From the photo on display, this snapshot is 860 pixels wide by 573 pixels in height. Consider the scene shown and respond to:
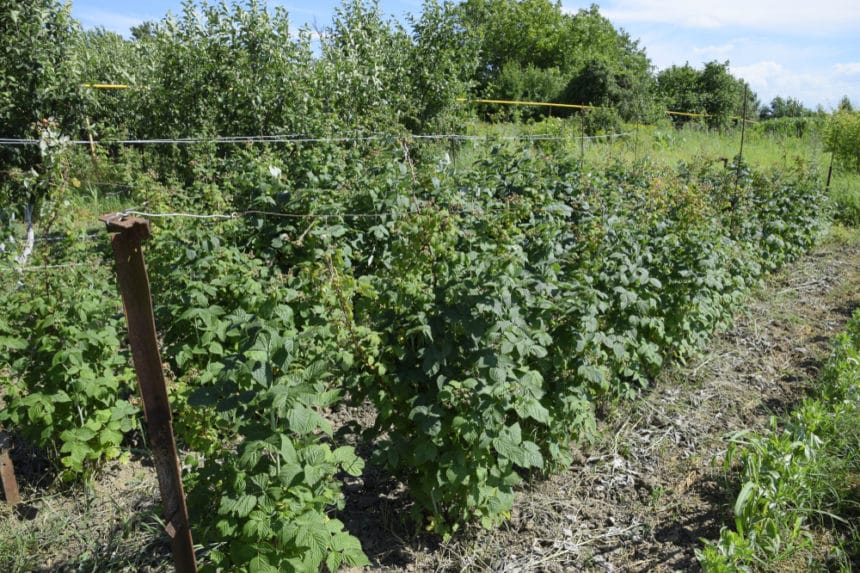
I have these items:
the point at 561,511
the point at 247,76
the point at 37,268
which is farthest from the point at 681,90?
the point at 37,268

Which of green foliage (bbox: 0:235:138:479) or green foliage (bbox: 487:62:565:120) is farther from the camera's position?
green foliage (bbox: 487:62:565:120)

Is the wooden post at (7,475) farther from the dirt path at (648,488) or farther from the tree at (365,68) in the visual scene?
the tree at (365,68)

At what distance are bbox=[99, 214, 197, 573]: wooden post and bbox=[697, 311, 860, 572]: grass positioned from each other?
2.22 m

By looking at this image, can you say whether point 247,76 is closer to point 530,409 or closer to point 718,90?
point 530,409

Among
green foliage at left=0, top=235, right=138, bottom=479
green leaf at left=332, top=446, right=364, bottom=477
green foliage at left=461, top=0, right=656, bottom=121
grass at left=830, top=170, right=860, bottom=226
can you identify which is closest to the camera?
green leaf at left=332, top=446, right=364, bottom=477

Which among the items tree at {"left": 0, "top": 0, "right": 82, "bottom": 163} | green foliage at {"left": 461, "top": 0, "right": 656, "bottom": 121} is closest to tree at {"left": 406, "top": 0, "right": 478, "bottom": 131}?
tree at {"left": 0, "top": 0, "right": 82, "bottom": 163}

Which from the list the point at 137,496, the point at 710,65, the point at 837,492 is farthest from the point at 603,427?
the point at 710,65

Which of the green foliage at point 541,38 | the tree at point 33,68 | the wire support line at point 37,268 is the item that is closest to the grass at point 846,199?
the tree at point 33,68

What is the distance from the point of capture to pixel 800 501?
3.30m

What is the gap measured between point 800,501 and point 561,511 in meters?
1.28

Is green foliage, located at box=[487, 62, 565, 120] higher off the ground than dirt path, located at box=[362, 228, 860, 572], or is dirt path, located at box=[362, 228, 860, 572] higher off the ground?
green foliage, located at box=[487, 62, 565, 120]

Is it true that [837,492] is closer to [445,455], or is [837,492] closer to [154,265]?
[445,455]

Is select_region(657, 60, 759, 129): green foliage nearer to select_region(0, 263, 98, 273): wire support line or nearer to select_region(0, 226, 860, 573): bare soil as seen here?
select_region(0, 226, 860, 573): bare soil

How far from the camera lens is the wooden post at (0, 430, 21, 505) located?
3236 millimetres
